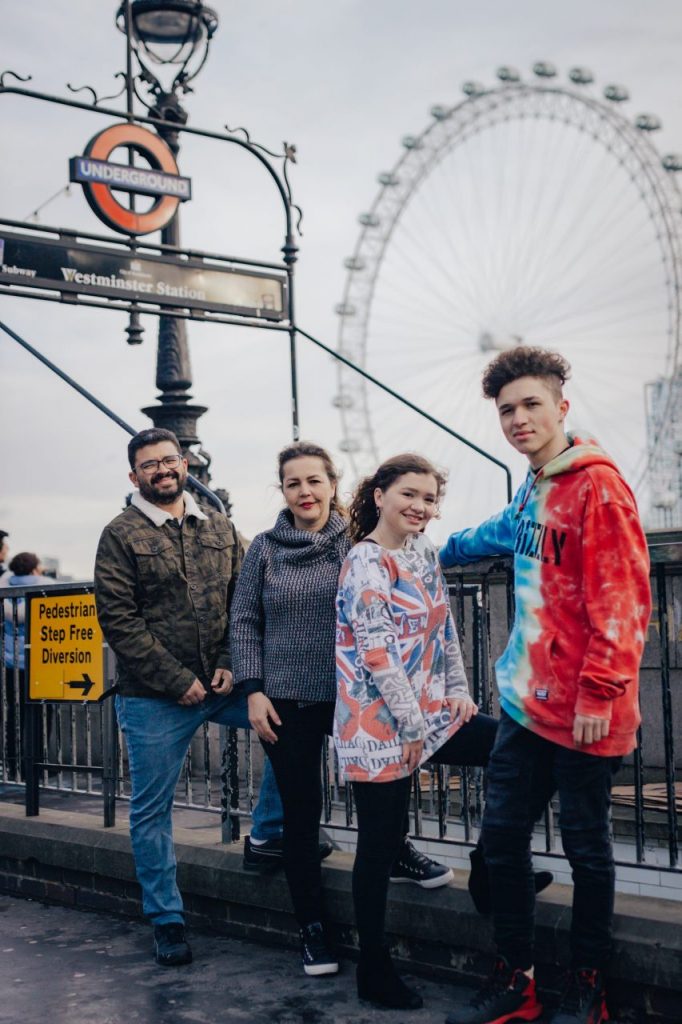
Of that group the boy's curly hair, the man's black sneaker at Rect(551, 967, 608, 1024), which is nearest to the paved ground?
the man's black sneaker at Rect(551, 967, 608, 1024)

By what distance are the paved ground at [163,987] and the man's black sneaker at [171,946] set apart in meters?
0.04

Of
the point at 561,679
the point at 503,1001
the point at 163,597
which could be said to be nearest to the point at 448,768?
the point at 163,597

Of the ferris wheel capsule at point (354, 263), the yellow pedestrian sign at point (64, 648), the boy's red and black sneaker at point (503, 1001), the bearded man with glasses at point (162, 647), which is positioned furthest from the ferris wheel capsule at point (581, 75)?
the boy's red and black sneaker at point (503, 1001)

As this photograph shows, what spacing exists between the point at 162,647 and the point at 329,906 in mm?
1084

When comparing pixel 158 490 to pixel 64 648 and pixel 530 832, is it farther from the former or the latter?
pixel 530 832

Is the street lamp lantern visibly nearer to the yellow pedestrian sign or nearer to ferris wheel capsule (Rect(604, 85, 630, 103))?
the yellow pedestrian sign

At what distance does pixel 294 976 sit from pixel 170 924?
51 cm

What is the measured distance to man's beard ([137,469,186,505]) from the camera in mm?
4598

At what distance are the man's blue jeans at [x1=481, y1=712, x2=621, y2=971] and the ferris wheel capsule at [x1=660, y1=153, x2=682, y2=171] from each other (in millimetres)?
25901

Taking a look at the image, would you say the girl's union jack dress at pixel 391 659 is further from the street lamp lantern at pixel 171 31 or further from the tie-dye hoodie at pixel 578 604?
the street lamp lantern at pixel 171 31

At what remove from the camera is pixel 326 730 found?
4172 mm

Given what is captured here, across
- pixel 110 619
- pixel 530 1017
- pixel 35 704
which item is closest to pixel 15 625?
pixel 35 704

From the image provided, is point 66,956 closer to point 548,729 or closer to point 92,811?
point 548,729

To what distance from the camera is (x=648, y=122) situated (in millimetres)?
27766
